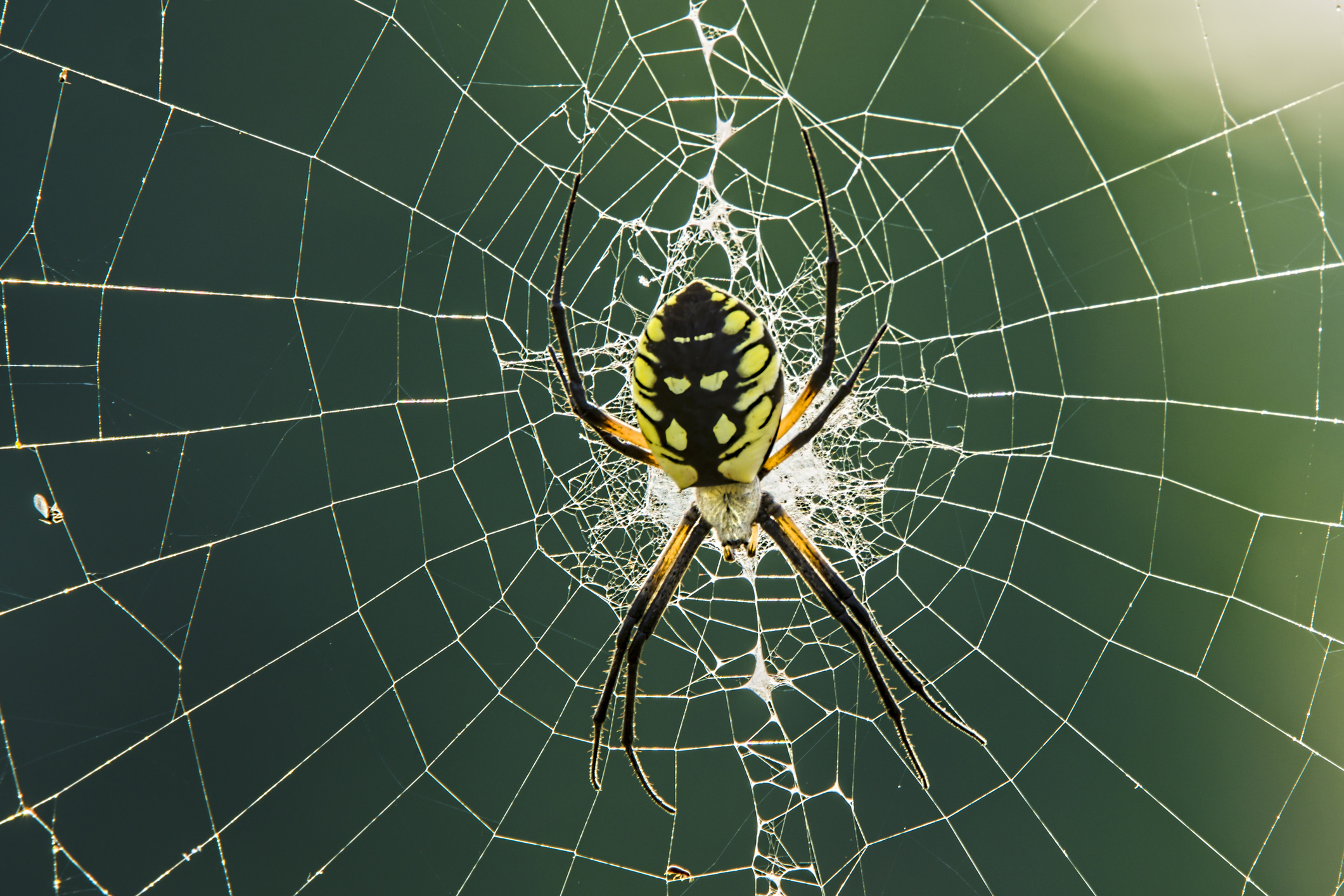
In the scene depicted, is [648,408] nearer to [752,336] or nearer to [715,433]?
[715,433]

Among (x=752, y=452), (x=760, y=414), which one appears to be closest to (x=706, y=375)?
(x=760, y=414)

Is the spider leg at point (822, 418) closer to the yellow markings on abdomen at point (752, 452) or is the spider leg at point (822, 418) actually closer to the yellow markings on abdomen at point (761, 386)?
the yellow markings on abdomen at point (752, 452)

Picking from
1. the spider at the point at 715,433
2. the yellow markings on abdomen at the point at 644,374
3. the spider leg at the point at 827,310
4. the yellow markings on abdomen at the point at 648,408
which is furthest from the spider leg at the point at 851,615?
the yellow markings on abdomen at the point at 644,374

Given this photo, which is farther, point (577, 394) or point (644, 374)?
point (577, 394)

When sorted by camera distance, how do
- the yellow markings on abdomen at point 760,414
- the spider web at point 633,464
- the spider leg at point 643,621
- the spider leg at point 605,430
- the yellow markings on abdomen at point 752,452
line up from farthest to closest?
the spider web at point 633,464 < the spider leg at point 643,621 < the spider leg at point 605,430 < the yellow markings on abdomen at point 752,452 < the yellow markings on abdomen at point 760,414

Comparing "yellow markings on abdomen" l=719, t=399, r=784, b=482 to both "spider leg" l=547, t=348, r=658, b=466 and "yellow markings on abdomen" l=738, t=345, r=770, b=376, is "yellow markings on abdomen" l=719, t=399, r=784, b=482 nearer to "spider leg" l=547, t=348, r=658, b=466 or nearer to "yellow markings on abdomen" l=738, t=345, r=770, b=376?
"yellow markings on abdomen" l=738, t=345, r=770, b=376

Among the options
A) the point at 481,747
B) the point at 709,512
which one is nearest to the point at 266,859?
the point at 481,747
